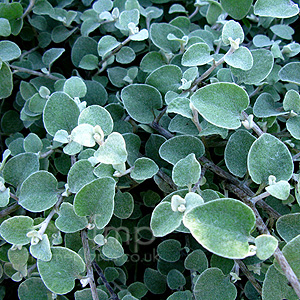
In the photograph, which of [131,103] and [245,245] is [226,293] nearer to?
[245,245]

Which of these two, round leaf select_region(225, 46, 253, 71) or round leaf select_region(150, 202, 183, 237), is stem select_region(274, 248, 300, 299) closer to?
round leaf select_region(150, 202, 183, 237)

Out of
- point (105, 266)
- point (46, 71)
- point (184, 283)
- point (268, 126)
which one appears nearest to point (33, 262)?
point (105, 266)

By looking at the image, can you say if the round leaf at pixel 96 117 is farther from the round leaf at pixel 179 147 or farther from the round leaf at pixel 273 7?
the round leaf at pixel 273 7

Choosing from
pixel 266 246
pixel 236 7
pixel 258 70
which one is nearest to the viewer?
pixel 266 246

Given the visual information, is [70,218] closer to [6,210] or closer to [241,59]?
[6,210]

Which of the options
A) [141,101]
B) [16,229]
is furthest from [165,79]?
[16,229]

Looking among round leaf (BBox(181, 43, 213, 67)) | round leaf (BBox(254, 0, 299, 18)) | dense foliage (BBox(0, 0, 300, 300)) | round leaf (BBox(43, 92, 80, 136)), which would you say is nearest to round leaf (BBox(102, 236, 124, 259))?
dense foliage (BBox(0, 0, 300, 300))
